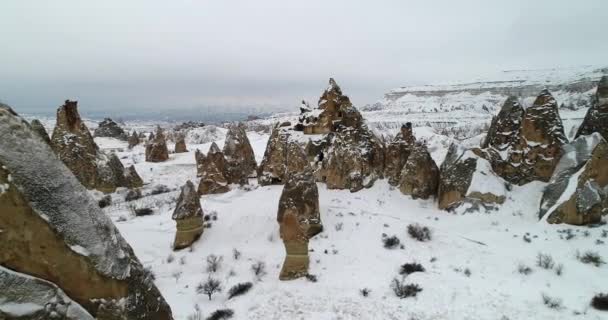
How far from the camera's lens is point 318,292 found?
8914 mm

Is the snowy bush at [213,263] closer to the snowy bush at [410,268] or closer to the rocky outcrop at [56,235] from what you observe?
the snowy bush at [410,268]

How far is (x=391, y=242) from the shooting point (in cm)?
1214

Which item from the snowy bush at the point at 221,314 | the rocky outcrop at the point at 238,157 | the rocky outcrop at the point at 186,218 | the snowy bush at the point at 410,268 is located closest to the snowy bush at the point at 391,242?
the snowy bush at the point at 410,268

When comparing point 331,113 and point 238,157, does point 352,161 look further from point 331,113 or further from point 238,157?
point 238,157

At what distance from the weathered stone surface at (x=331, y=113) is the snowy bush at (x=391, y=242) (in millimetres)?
8037

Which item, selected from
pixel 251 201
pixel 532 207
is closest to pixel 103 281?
pixel 251 201

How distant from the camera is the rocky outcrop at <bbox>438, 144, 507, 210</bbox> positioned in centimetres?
1415

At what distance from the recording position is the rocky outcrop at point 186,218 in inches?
502

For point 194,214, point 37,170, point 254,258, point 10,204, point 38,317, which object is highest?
point 37,170

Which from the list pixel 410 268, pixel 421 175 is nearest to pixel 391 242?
pixel 410 268

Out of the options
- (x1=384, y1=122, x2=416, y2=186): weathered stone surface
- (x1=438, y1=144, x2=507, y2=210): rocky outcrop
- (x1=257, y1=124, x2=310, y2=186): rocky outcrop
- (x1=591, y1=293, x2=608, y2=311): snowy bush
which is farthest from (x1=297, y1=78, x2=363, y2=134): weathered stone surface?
(x1=591, y1=293, x2=608, y2=311): snowy bush

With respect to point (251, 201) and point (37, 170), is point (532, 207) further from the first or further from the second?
point (37, 170)

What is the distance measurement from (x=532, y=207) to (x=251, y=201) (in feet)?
38.9

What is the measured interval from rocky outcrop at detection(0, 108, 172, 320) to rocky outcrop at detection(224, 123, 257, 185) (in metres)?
18.1
